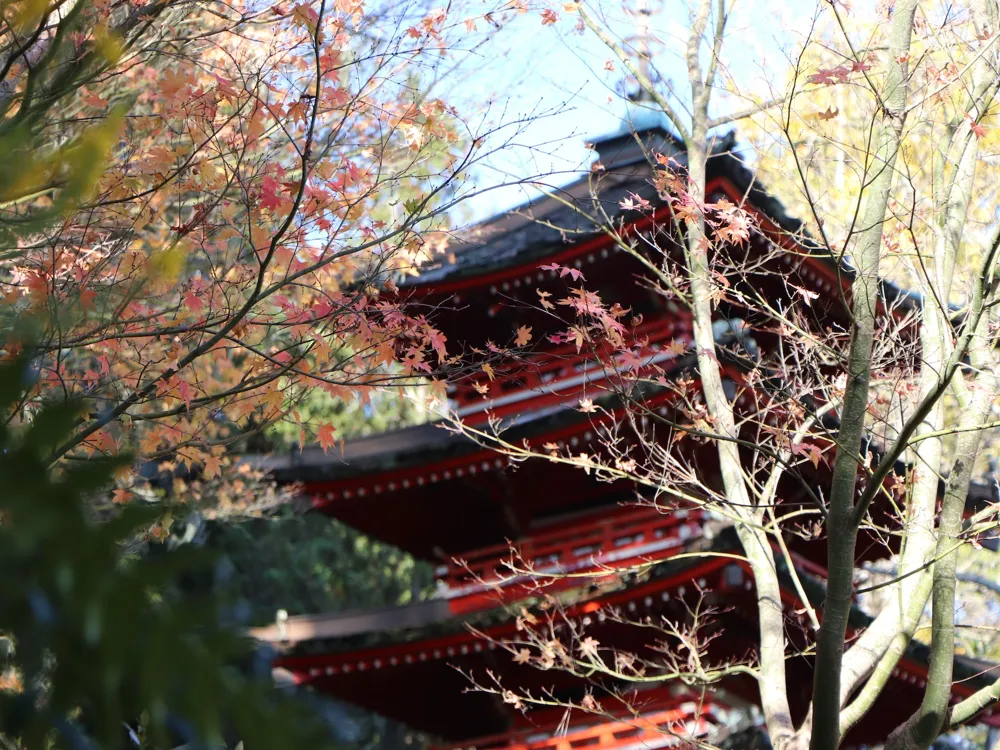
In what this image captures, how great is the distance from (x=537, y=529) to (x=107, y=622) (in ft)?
29.6

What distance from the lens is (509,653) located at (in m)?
9.25

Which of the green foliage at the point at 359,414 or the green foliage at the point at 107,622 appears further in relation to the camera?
the green foliage at the point at 359,414

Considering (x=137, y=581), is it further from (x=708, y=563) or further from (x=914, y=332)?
(x=914, y=332)

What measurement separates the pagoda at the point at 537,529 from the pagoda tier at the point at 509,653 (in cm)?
2

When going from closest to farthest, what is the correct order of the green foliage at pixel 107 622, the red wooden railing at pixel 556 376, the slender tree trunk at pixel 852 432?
1. the green foliage at pixel 107 622
2. the slender tree trunk at pixel 852 432
3. the red wooden railing at pixel 556 376

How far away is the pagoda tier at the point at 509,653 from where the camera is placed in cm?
830

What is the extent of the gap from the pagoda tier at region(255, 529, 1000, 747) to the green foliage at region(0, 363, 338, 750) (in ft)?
22.8

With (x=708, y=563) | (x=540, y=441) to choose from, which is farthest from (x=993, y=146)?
Result: (x=540, y=441)

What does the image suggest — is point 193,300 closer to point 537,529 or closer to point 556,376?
point 556,376

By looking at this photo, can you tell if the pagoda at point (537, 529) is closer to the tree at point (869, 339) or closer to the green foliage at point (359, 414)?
the tree at point (869, 339)

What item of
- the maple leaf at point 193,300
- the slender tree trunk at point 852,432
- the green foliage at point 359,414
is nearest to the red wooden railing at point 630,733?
the slender tree trunk at point 852,432

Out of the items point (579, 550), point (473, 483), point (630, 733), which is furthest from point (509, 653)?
point (473, 483)

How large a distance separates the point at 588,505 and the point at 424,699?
8.16 feet

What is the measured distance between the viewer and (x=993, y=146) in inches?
264
